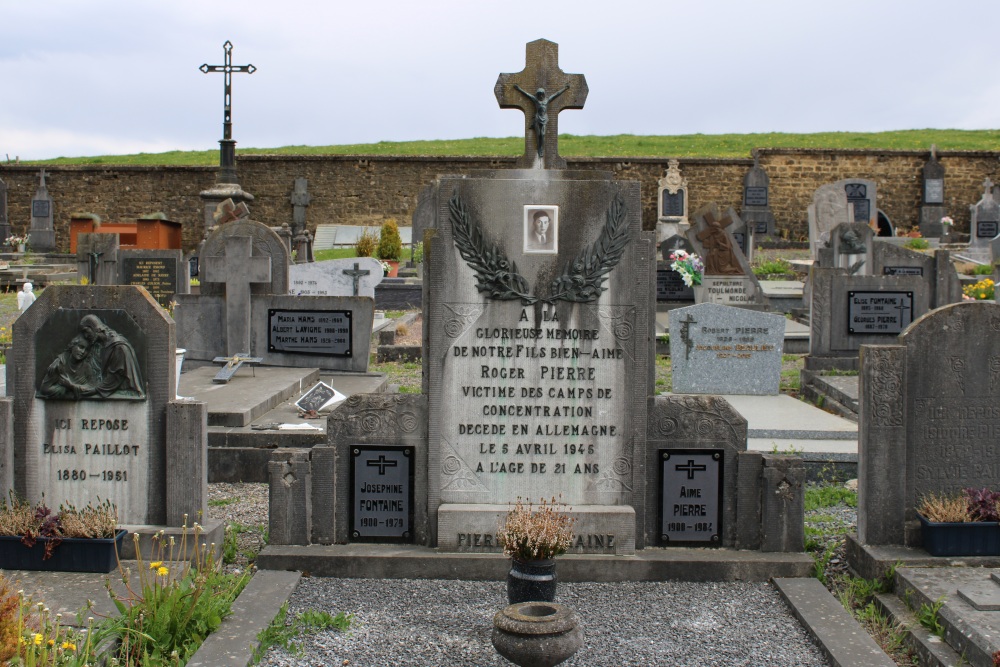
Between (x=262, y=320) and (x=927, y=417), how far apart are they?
26.7ft

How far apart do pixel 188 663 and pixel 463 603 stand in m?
1.43

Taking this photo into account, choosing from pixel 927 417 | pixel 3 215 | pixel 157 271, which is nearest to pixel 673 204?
pixel 157 271

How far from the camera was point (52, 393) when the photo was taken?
218 inches

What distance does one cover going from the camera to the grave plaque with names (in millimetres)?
33969

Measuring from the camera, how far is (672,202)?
1340 inches

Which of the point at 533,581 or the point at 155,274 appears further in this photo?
the point at 155,274

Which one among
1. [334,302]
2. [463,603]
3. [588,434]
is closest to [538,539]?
[463,603]

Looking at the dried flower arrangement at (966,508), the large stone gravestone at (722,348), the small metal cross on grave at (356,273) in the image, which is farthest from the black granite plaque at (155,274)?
the dried flower arrangement at (966,508)

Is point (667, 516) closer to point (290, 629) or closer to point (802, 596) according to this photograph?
point (802, 596)

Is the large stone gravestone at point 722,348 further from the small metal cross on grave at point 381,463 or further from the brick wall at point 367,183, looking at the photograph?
the brick wall at point 367,183

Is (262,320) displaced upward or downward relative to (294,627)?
upward

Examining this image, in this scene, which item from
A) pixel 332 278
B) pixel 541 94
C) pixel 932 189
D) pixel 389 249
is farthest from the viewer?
pixel 932 189

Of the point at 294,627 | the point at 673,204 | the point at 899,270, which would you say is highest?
the point at 673,204

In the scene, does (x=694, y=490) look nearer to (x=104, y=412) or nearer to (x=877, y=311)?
(x=104, y=412)
